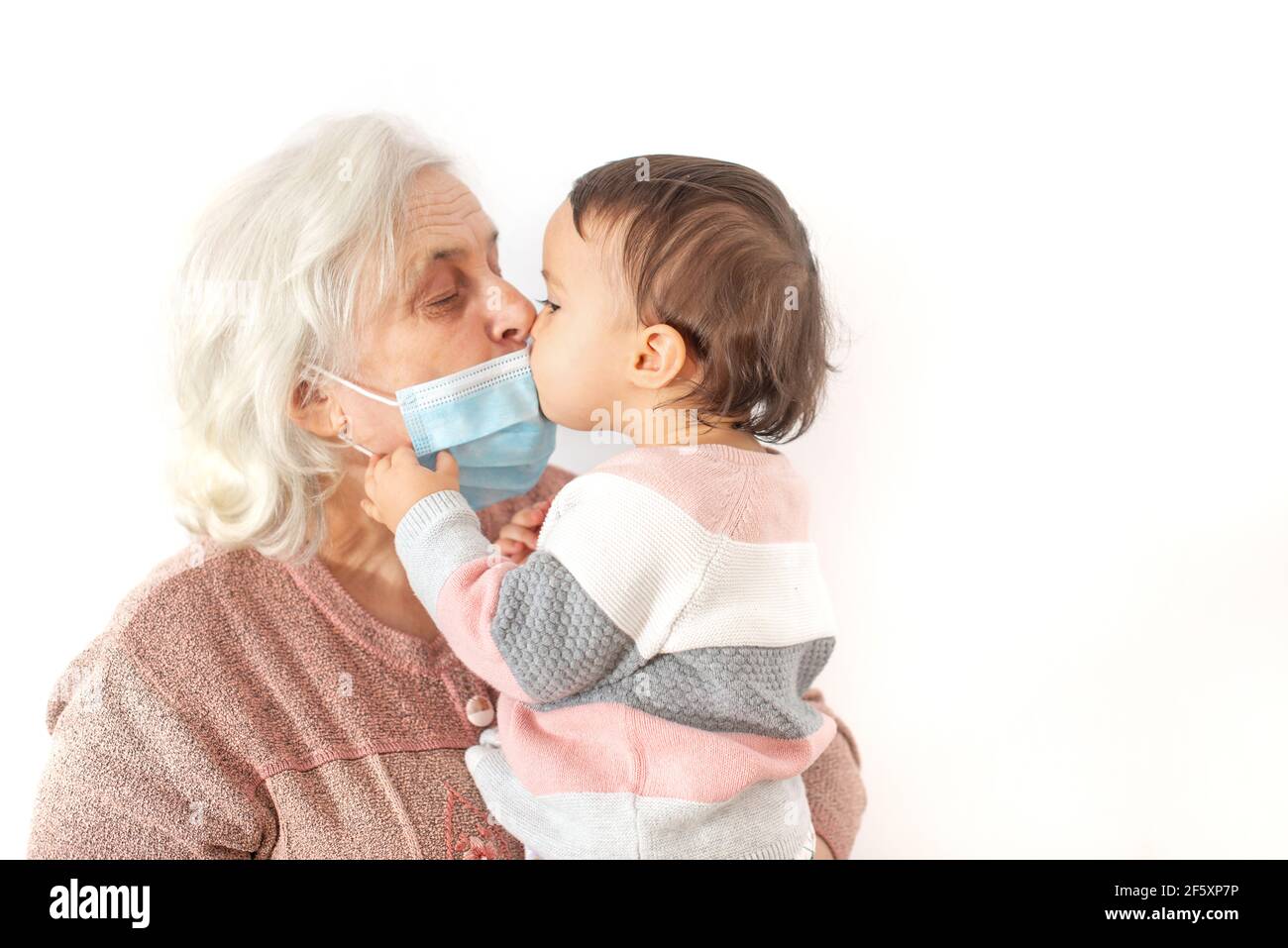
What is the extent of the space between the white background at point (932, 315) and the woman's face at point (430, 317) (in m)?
0.29

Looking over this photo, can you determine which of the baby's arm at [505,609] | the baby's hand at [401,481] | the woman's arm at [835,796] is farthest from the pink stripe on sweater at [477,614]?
the woman's arm at [835,796]

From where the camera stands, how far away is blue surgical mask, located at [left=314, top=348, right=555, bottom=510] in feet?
5.96

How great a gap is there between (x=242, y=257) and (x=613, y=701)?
0.88 meters

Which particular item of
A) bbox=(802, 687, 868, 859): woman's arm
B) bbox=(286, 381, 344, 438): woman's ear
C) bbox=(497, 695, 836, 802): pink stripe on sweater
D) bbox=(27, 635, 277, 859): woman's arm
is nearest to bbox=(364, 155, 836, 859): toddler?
bbox=(497, 695, 836, 802): pink stripe on sweater

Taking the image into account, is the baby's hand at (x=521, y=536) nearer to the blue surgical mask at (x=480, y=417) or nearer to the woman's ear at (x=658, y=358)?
the blue surgical mask at (x=480, y=417)

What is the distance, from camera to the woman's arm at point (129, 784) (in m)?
1.70

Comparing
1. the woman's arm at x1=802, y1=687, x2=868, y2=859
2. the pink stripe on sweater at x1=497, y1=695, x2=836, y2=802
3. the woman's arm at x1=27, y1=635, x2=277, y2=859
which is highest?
the pink stripe on sweater at x1=497, y1=695, x2=836, y2=802

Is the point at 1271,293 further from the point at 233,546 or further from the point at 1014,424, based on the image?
the point at 233,546

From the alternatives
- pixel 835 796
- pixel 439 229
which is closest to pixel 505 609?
Result: pixel 439 229

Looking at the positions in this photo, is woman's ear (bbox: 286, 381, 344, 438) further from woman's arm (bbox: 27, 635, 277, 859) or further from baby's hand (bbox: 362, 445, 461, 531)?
woman's arm (bbox: 27, 635, 277, 859)

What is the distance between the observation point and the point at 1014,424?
2.40 meters

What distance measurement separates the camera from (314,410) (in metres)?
1.87
